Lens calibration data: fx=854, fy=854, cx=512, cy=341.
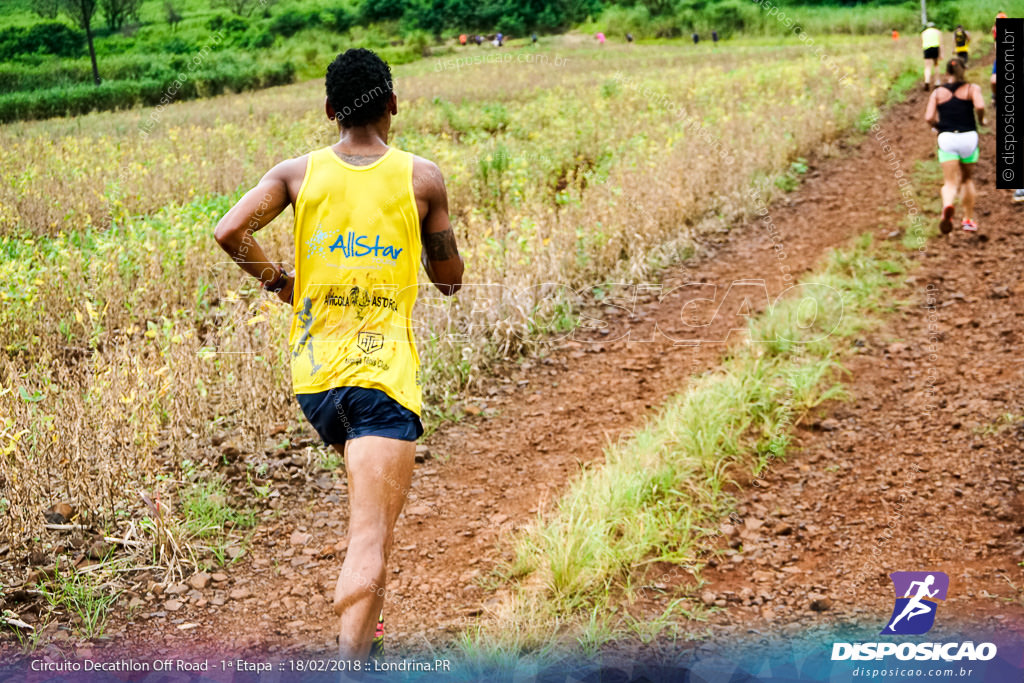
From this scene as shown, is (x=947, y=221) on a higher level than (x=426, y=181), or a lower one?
lower

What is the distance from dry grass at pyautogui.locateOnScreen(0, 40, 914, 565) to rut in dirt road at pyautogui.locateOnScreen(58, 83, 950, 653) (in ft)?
1.23

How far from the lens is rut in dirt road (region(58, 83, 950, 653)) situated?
3.26 meters

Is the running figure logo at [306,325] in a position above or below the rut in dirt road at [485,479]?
above

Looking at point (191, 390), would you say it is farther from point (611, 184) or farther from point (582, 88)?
point (582, 88)

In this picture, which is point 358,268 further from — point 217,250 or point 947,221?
point 947,221

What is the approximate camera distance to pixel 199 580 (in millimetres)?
3461

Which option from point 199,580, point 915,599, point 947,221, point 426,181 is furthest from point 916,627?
point 947,221

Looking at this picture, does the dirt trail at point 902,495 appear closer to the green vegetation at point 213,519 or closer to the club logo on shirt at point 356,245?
the club logo on shirt at point 356,245

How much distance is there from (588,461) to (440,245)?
7.29 ft

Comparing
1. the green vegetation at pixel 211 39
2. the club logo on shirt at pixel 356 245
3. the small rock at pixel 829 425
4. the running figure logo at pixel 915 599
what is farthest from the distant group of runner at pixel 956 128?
the green vegetation at pixel 211 39

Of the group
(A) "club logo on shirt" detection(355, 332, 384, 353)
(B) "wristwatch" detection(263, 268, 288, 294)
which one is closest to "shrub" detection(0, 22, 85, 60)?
(B) "wristwatch" detection(263, 268, 288, 294)

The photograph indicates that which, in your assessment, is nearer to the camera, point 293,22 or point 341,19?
point 293,22

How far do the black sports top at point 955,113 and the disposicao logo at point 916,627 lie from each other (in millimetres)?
5049

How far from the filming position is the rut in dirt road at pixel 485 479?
326 centimetres
